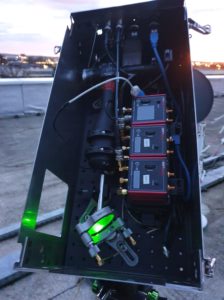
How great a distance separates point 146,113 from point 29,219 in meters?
1.00

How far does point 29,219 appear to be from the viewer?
5.07 feet

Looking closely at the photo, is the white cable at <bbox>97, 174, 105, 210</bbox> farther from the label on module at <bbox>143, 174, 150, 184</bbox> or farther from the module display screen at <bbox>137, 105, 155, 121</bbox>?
the module display screen at <bbox>137, 105, 155, 121</bbox>

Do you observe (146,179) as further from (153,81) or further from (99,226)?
(153,81)

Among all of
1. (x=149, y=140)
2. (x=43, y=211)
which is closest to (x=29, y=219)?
(x=149, y=140)

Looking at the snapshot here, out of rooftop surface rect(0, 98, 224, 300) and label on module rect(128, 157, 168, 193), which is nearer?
label on module rect(128, 157, 168, 193)

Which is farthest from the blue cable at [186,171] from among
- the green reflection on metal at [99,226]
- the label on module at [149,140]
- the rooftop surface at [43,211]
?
the rooftop surface at [43,211]

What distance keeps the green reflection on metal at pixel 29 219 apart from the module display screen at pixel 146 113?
0.91 m

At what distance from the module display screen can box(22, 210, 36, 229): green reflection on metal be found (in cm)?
91

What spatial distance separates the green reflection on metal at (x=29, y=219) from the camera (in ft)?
4.92

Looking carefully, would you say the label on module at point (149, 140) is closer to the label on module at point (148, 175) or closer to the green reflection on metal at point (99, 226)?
the label on module at point (148, 175)

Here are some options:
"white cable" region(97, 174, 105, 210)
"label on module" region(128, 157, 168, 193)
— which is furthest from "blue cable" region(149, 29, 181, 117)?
"white cable" region(97, 174, 105, 210)

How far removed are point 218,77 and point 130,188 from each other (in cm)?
1214

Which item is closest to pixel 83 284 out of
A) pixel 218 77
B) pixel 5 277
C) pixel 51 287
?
pixel 51 287

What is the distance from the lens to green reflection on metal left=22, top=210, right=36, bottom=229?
59.0 inches
